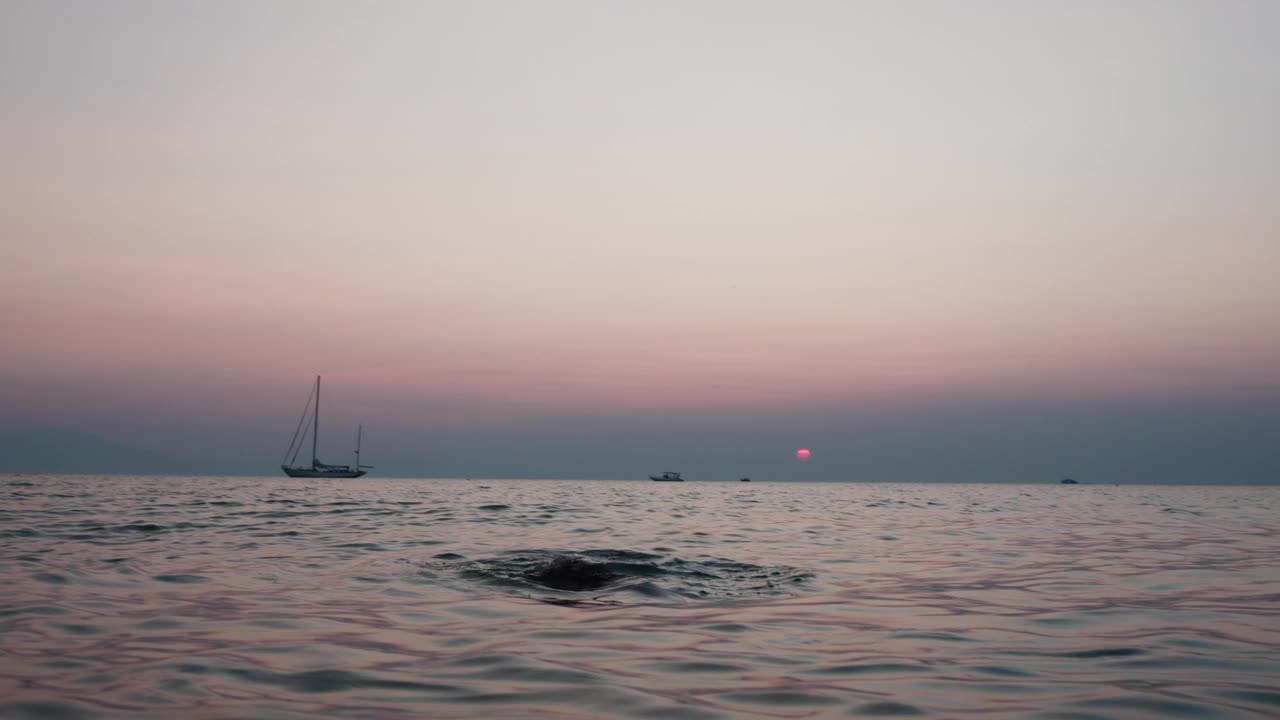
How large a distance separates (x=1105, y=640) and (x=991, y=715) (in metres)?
4.10

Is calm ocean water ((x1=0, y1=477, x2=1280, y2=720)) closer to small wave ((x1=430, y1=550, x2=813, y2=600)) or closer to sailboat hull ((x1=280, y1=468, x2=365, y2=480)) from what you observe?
small wave ((x1=430, y1=550, x2=813, y2=600))

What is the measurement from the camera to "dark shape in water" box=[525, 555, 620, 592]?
15000mm

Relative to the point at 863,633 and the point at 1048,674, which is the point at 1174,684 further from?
the point at 863,633

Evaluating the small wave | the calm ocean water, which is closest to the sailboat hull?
the calm ocean water

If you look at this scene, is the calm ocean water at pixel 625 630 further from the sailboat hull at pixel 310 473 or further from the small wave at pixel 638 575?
the sailboat hull at pixel 310 473

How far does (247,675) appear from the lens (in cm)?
771

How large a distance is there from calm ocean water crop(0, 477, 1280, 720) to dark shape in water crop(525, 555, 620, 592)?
0.09 m

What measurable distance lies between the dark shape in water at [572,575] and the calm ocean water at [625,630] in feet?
0.30

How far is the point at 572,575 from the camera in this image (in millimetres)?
15805

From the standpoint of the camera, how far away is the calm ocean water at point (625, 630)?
7.12m

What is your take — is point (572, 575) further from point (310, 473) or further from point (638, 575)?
point (310, 473)

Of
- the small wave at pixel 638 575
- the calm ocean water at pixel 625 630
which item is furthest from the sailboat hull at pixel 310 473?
the small wave at pixel 638 575

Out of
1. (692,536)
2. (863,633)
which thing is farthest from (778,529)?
(863,633)

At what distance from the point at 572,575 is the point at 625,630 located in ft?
17.8
